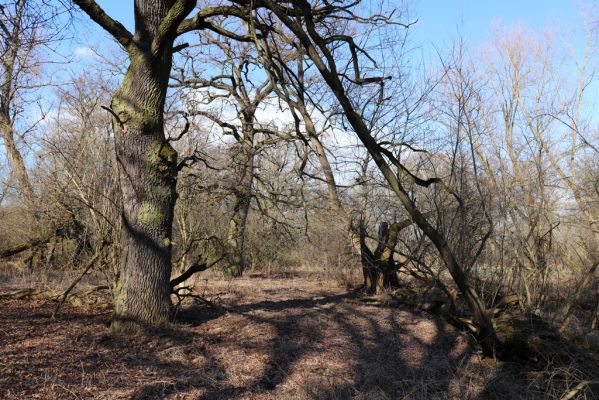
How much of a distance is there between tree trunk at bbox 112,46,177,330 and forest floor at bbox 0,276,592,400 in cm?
36

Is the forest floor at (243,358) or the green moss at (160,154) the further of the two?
the green moss at (160,154)

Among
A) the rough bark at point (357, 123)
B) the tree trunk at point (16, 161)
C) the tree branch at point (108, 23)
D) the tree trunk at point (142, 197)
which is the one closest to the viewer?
the rough bark at point (357, 123)

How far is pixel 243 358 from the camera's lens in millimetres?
4652

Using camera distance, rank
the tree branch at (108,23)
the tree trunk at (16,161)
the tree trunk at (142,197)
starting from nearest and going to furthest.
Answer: the tree trunk at (142,197), the tree branch at (108,23), the tree trunk at (16,161)

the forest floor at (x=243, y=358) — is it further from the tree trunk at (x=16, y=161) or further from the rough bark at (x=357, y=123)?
the tree trunk at (x=16, y=161)

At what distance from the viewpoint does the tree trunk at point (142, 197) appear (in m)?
5.13

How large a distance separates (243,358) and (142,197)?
2.11 metres

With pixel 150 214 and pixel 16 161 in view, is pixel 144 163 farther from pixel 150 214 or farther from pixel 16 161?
pixel 16 161

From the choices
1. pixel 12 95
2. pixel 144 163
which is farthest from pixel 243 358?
pixel 12 95

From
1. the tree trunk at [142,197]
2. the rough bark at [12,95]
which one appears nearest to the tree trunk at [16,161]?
the rough bark at [12,95]

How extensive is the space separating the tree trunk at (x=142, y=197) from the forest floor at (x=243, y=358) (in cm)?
36

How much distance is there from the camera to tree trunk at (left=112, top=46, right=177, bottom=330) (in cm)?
513

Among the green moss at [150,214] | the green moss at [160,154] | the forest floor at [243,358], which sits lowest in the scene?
the forest floor at [243,358]

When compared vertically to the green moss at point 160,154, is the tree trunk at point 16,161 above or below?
above
